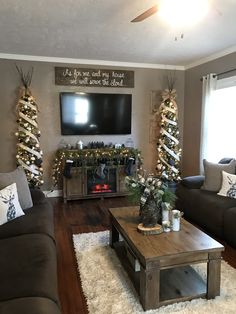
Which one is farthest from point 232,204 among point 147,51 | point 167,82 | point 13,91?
point 13,91

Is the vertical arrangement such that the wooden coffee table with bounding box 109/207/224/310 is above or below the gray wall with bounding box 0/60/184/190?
below

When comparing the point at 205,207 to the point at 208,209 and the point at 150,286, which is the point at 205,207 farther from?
the point at 150,286

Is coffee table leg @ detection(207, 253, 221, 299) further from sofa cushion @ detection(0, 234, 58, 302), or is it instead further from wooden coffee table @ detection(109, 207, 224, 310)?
sofa cushion @ detection(0, 234, 58, 302)

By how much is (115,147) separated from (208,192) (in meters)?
2.12

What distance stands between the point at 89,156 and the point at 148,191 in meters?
2.53

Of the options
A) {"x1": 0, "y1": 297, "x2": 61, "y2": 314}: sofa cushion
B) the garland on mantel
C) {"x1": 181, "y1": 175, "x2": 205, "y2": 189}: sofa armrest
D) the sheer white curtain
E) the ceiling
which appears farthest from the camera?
the garland on mantel

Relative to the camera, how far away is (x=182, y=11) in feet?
8.32

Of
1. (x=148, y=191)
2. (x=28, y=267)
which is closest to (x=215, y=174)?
(x=148, y=191)

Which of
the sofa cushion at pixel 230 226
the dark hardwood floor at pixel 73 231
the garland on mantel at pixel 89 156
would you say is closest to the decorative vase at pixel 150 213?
the dark hardwood floor at pixel 73 231

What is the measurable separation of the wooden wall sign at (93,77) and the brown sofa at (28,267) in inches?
122

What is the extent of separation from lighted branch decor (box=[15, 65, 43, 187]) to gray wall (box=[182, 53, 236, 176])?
120 inches

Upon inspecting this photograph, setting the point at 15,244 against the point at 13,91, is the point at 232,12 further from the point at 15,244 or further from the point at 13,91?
the point at 13,91

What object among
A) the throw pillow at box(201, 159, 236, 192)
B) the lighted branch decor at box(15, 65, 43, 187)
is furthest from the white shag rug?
the lighted branch decor at box(15, 65, 43, 187)

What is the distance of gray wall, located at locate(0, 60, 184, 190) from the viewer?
15.4 feet
